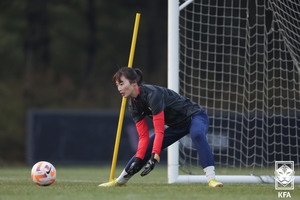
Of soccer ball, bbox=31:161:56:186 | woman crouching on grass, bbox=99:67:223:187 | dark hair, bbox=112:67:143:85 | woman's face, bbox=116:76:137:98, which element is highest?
dark hair, bbox=112:67:143:85

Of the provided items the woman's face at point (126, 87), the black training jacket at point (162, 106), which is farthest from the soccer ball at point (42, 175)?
the woman's face at point (126, 87)

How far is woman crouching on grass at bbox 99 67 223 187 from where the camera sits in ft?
25.5

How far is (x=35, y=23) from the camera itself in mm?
28219

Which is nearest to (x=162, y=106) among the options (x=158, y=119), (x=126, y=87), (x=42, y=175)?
(x=158, y=119)

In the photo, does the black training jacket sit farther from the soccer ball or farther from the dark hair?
the soccer ball

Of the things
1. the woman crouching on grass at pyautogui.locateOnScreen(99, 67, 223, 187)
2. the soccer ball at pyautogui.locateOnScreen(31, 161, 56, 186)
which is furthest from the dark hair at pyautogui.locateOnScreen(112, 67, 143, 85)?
the soccer ball at pyautogui.locateOnScreen(31, 161, 56, 186)

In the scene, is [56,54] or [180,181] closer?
[180,181]

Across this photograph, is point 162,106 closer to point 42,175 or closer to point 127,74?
point 127,74

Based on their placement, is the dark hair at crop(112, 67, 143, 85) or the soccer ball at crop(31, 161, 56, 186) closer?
the dark hair at crop(112, 67, 143, 85)

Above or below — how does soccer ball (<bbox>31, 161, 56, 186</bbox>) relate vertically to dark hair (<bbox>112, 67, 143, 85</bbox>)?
below

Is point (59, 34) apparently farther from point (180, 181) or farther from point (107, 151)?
point (180, 181)

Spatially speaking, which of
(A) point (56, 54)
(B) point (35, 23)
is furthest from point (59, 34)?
(B) point (35, 23)

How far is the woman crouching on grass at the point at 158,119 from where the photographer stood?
776 cm

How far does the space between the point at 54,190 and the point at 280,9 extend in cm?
456
